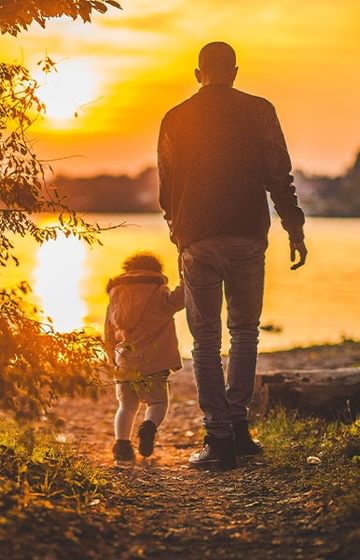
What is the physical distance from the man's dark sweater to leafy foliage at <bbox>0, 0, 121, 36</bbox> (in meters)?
1.22

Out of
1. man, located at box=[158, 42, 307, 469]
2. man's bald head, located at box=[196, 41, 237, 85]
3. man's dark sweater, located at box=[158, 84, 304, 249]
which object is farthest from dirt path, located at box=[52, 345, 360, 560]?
man's bald head, located at box=[196, 41, 237, 85]

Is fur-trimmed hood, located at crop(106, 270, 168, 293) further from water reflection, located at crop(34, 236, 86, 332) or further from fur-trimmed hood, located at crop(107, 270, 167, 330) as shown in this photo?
water reflection, located at crop(34, 236, 86, 332)

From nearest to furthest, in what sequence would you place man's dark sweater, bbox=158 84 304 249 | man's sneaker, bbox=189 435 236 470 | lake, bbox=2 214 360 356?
man's dark sweater, bbox=158 84 304 249 → man's sneaker, bbox=189 435 236 470 → lake, bbox=2 214 360 356

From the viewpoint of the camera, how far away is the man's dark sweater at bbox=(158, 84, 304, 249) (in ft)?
21.2

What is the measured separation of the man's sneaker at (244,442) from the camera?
22.8ft

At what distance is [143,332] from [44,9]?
2.92 metres

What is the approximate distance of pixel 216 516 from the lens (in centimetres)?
521

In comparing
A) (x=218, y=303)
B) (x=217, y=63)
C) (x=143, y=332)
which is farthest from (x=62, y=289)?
(x=217, y=63)

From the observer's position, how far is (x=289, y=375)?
8906mm

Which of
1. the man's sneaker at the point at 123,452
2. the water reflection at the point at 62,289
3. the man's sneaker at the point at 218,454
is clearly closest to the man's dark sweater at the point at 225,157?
the man's sneaker at the point at 218,454

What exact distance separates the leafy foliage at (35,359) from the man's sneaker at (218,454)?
1.59 m

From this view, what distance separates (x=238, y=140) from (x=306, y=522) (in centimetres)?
268

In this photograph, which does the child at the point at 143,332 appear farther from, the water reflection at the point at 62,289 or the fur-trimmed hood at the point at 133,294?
the water reflection at the point at 62,289

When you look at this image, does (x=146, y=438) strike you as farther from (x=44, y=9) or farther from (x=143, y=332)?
(x=44, y=9)
